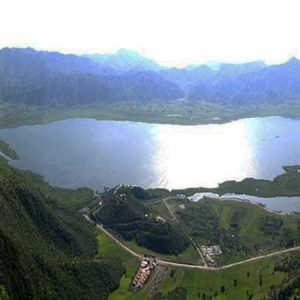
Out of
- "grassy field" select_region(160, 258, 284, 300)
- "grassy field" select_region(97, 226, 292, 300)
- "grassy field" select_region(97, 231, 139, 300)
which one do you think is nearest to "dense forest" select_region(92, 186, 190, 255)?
"grassy field" select_region(97, 231, 139, 300)

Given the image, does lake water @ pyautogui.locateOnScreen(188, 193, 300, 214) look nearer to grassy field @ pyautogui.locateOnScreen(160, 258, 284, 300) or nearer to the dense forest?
the dense forest

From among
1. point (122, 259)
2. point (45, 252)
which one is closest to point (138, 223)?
point (122, 259)

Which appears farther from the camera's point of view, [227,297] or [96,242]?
[96,242]

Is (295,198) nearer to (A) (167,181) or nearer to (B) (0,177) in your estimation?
(A) (167,181)

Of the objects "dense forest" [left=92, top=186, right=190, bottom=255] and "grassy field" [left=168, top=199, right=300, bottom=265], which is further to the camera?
"grassy field" [left=168, top=199, right=300, bottom=265]

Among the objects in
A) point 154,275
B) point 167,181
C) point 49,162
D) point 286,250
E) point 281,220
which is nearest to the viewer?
point 154,275

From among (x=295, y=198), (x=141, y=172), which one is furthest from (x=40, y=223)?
(x=295, y=198)

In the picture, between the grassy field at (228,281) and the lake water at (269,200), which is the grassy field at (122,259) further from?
the lake water at (269,200)
